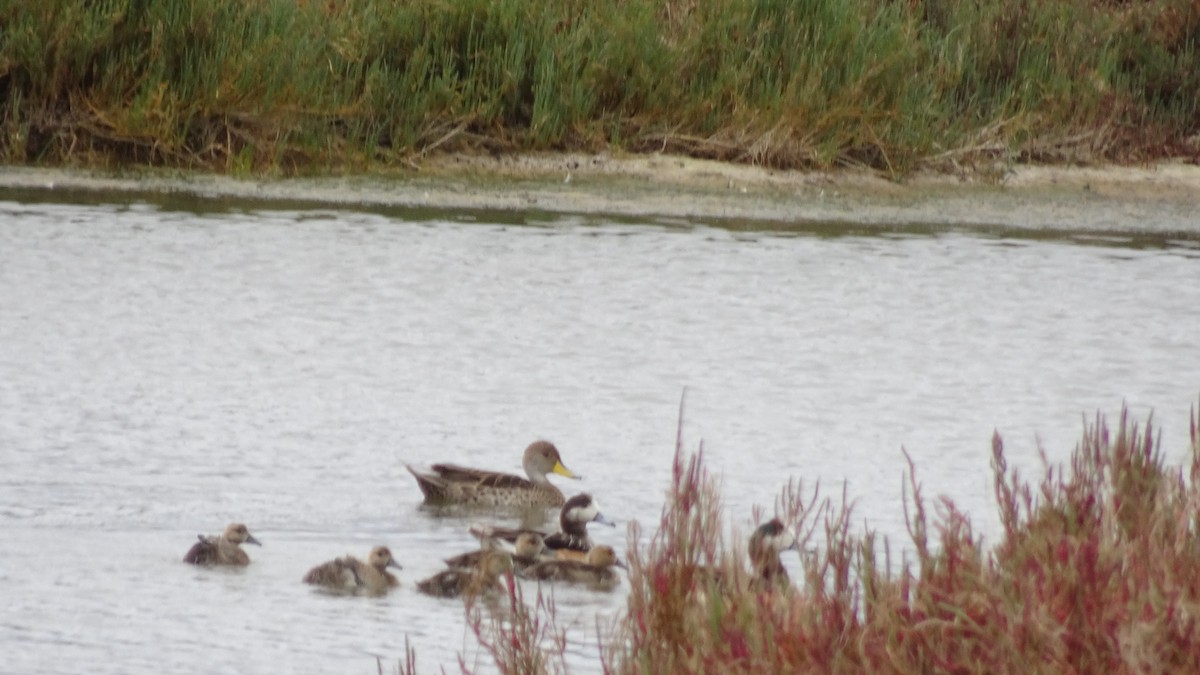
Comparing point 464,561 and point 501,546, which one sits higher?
point 464,561

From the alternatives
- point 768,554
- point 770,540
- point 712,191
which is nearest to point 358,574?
point 770,540

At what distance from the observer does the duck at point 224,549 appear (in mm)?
6715

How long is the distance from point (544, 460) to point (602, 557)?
1.28 meters

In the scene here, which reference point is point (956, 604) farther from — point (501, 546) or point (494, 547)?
point (501, 546)

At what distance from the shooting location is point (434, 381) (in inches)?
384

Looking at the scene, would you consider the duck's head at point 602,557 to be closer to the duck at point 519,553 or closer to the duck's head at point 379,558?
the duck at point 519,553

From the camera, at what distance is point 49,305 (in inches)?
435

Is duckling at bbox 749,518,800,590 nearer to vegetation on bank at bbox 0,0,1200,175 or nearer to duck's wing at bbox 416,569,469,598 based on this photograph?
duck's wing at bbox 416,569,469,598

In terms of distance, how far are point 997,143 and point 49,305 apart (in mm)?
7829

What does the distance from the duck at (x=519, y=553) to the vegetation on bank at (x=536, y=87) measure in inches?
319

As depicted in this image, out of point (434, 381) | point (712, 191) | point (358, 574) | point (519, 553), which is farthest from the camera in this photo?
point (712, 191)

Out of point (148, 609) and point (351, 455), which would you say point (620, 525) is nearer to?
point (351, 455)

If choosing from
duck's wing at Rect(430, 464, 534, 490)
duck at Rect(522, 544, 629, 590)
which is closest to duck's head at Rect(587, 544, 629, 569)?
duck at Rect(522, 544, 629, 590)

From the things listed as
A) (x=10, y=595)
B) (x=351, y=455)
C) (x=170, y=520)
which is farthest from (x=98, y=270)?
(x=10, y=595)
